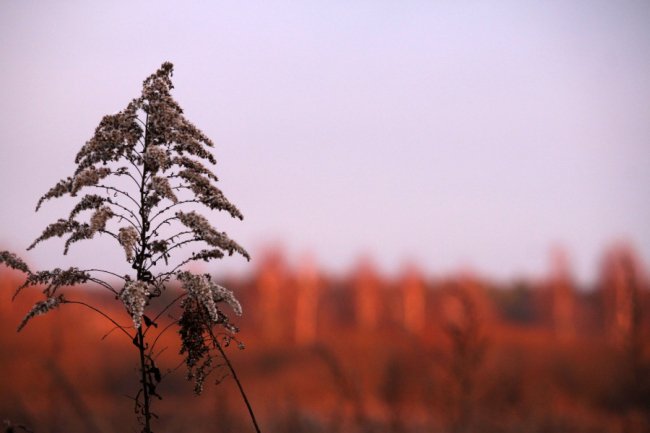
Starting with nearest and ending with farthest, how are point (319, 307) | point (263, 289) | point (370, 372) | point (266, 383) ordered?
point (266, 383), point (370, 372), point (263, 289), point (319, 307)

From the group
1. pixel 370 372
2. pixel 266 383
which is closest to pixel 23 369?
pixel 266 383

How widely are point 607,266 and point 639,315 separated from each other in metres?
71.9

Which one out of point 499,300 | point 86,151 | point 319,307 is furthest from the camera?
point 499,300

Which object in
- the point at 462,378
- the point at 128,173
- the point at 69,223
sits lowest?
the point at 462,378

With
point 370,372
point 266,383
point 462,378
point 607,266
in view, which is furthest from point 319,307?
point 462,378

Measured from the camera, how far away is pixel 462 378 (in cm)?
552

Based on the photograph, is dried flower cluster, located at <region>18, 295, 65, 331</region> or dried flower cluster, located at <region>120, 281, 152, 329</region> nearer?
dried flower cluster, located at <region>120, 281, 152, 329</region>

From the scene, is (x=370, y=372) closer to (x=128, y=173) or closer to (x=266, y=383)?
(x=266, y=383)

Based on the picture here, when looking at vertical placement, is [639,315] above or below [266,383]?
above

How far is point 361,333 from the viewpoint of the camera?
60.4 meters

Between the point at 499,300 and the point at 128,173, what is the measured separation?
107265 mm

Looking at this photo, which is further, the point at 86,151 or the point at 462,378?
the point at 462,378

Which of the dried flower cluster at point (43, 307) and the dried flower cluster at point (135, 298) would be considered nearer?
the dried flower cluster at point (135, 298)

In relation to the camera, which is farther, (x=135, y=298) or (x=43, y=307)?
(x=43, y=307)
